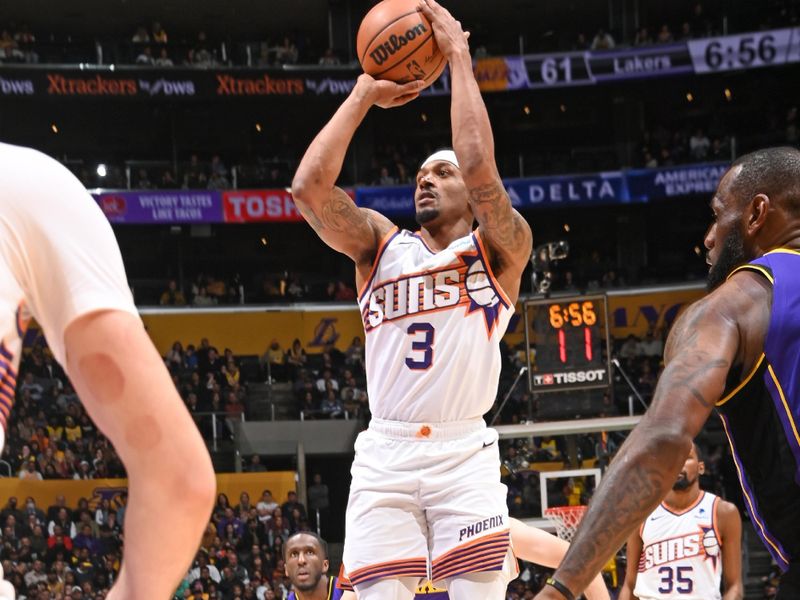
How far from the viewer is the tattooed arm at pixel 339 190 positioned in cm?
490

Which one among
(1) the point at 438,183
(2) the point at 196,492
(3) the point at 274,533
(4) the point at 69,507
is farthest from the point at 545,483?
(2) the point at 196,492

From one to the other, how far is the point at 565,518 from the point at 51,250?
1167 centimetres

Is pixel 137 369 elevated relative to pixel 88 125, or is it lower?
lower

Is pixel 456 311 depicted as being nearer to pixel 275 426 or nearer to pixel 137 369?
pixel 137 369

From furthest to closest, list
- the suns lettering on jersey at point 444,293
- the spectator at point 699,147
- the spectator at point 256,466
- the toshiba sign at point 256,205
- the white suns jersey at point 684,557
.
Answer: the spectator at point 699,147, the toshiba sign at point 256,205, the spectator at point 256,466, the white suns jersey at point 684,557, the suns lettering on jersey at point 444,293

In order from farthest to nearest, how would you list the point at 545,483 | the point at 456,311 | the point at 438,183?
1. the point at 545,483
2. the point at 438,183
3. the point at 456,311

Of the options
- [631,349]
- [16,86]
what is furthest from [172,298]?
[631,349]

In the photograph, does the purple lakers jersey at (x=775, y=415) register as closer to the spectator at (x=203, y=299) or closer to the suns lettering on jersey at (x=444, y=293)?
the suns lettering on jersey at (x=444, y=293)

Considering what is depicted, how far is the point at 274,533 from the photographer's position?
731 inches

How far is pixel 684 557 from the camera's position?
7812 millimetres

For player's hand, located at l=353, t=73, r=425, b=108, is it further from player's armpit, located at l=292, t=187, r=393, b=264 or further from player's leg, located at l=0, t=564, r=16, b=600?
player's leg, located at l=0, t=564, r=16, b=600

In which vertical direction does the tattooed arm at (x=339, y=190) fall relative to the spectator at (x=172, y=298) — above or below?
below

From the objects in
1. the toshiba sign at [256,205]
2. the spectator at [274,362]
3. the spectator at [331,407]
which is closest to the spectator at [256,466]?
the spectator at [331,407]

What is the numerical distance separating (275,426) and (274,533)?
173 inches
